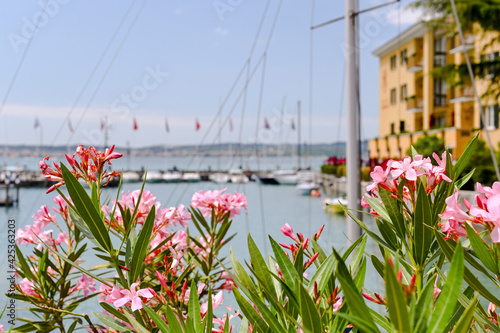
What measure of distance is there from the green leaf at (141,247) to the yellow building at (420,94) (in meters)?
16.5

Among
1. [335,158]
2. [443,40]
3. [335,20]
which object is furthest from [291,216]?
[335,20]

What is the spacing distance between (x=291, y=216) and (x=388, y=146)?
511cm

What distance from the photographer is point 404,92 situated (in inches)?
957

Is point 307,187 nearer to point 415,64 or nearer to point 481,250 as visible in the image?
point 415,64

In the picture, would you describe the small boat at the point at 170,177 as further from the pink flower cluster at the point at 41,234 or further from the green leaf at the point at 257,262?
the green leaf at the point at 257,262

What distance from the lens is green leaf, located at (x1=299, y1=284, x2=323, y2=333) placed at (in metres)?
0.65

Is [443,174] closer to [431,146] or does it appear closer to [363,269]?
[363,269]

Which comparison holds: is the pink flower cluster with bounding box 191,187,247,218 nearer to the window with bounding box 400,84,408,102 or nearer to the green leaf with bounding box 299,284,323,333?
the green leaf with bounding box 299,284,323,333

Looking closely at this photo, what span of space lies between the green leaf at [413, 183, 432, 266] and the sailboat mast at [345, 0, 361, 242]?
161cm

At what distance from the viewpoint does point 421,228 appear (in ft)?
2.84

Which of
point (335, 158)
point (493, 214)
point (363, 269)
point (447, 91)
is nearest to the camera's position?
point (493, 214)

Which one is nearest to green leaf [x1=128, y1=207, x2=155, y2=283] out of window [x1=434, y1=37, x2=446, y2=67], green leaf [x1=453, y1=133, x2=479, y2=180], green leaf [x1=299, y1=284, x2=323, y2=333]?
green leaf [x1=299, y1=284, x2=323, y2=333]

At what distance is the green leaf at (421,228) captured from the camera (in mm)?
833

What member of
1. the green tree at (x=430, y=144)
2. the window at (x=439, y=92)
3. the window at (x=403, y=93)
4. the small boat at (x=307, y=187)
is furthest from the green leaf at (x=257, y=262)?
the small boat at (x=307, y=187)
